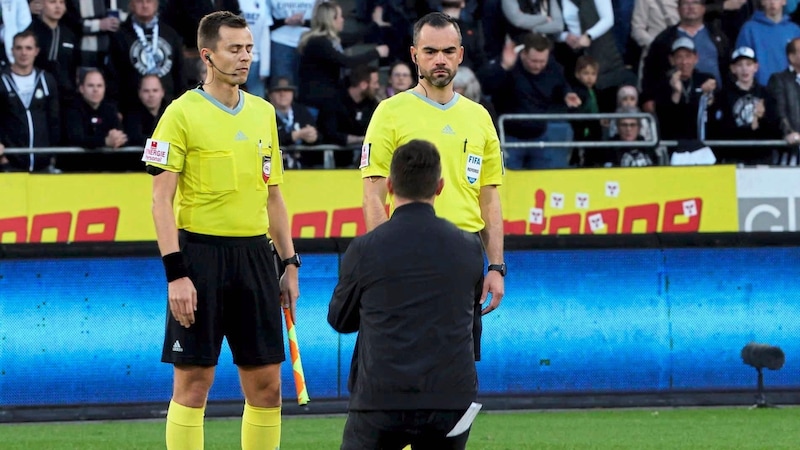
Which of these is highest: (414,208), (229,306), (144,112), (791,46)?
(791,46)

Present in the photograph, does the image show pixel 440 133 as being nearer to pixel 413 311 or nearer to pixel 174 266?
pixel 174 266

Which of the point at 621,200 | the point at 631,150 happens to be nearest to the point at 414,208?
the point at 621,200

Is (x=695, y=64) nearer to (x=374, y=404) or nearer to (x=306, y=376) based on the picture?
(x=306, y=376)

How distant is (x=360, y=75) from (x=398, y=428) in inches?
363

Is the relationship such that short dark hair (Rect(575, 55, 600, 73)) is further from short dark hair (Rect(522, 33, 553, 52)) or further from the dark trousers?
the dark trousers

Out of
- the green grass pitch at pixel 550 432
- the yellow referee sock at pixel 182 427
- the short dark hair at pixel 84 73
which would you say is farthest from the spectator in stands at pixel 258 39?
the yellow referee sock at pixel 182 427

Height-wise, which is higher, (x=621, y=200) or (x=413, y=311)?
(x=413, y=311)

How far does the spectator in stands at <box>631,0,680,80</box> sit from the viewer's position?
15867mm

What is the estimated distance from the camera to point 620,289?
11328 mm

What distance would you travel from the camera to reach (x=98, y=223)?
12.9 meters

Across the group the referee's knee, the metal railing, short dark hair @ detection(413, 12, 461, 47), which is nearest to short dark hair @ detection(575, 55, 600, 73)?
the metal railing

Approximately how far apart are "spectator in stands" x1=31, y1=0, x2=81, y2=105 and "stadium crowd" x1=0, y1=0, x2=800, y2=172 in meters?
0.02

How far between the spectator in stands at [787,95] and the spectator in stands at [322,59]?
460 centimetres

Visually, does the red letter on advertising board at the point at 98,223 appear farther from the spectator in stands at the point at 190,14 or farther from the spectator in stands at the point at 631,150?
the spectator in stands at the point at 631,150
